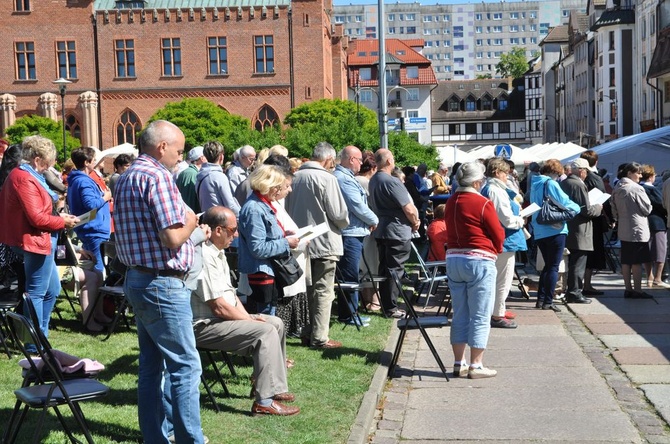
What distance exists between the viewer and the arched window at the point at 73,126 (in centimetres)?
6806

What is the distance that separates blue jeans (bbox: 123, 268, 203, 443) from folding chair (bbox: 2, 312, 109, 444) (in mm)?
291

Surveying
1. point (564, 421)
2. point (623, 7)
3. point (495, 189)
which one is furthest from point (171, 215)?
point (623, 7)

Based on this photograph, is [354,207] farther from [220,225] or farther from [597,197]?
[220,225]

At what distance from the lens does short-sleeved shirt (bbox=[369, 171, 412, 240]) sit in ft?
39.4

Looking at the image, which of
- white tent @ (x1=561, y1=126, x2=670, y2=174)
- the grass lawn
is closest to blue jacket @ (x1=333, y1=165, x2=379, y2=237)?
the grass lawn

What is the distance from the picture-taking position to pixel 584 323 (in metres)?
12.1

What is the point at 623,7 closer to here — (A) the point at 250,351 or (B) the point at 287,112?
(B) the point at 287,112

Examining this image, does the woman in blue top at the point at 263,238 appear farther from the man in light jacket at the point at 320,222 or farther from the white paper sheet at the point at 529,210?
the white paper sheet at the point at 529,210

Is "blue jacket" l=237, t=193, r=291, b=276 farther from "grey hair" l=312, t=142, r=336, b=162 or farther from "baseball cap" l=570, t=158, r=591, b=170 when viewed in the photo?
"baseball cap" l=570, t=158, r=591, b=170

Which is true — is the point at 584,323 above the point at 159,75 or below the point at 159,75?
below

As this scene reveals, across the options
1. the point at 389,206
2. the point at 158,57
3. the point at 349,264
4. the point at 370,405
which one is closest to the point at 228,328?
the point at 370,405

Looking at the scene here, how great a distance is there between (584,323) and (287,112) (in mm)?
56602

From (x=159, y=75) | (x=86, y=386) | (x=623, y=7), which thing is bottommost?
(x=86, y=386)

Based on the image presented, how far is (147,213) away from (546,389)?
4.30m
